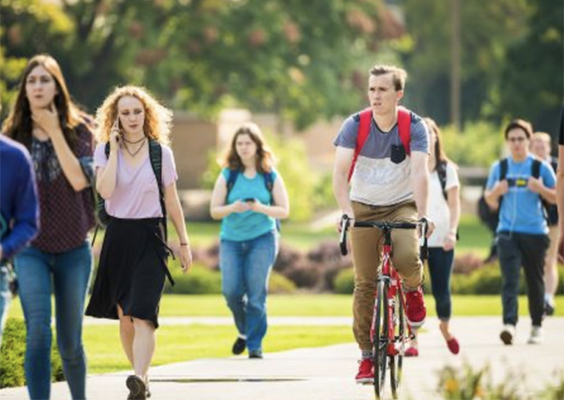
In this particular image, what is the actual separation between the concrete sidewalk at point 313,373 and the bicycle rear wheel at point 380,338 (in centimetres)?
26

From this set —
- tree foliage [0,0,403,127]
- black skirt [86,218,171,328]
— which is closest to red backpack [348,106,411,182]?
black skirt [86,218,171,328]

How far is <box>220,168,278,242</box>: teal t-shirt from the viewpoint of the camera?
1578 cm

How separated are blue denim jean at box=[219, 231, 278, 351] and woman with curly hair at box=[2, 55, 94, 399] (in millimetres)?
5605

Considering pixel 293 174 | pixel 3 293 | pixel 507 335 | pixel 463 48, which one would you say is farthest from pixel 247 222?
pixel 463 48

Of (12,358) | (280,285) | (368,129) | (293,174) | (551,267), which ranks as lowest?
(280,285)

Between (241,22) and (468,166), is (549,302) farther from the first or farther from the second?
(468,166)

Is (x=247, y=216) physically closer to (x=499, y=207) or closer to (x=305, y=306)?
(x=499, y=207)

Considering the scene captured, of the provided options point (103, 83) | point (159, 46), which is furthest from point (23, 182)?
point (103, 83)

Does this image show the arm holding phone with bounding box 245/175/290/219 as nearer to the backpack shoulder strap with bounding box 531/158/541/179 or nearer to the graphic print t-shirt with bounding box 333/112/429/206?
the backpack shoulder strap with bounding box 531/158/541/179

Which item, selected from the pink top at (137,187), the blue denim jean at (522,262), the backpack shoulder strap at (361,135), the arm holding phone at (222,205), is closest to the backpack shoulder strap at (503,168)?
the blue denim jean at (522,262)

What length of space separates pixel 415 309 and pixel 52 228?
10.8 feet

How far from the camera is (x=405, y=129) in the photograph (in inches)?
467

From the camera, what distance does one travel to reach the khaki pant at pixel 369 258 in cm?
1187

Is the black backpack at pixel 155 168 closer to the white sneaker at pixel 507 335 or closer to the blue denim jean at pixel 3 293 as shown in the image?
the blue denim jean at pixel 3 293
